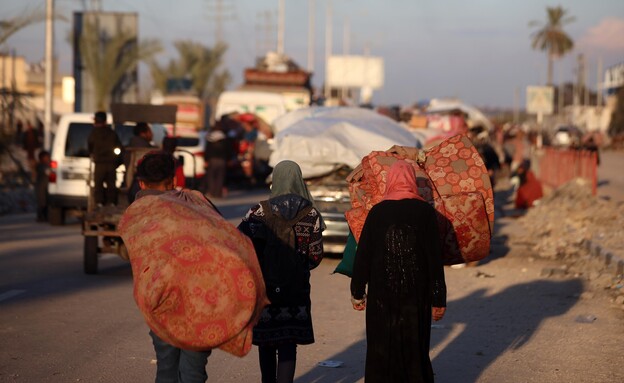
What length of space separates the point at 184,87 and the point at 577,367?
56.1m

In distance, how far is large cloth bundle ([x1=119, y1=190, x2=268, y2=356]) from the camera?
5402 millimetres

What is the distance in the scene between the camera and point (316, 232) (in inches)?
268

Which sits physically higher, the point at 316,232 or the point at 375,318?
the point at 316,232

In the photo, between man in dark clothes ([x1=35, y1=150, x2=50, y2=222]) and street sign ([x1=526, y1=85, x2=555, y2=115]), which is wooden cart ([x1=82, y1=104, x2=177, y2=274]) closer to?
man in dark clothes ([x1=35, y1=150, x2=50, y2=222])

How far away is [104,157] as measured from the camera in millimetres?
16062

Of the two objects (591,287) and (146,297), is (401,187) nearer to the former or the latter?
(146,297)

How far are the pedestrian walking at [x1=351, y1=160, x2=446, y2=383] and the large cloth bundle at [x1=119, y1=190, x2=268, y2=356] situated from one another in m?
1.12

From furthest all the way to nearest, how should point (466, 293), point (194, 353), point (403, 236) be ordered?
point (466, 293) → point (403, 236) → point (194, 353)

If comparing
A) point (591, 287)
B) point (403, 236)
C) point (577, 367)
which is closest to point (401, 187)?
point (403, 236)

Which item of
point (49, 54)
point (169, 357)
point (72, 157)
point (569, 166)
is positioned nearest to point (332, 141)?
point (72, 157)

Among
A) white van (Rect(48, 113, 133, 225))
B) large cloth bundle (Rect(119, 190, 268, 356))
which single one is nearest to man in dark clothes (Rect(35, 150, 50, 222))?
white van (Rect(48, 113, 133, 225))

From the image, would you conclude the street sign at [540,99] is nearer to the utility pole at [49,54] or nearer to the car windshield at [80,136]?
the utility pole at [49,54]

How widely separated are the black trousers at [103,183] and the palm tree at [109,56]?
27.5 meters

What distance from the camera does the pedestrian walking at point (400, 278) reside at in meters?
6.46
